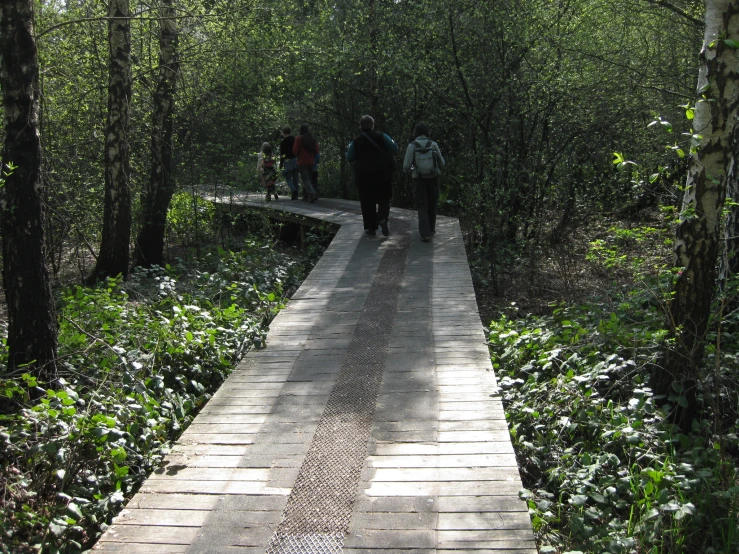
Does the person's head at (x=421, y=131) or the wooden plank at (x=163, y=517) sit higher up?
the person's head at (x=421, y=131)

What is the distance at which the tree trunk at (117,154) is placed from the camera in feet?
33.7

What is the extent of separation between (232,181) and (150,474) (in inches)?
372

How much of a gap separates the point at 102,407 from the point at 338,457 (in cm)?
161

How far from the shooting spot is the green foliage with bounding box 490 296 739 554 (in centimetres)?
397

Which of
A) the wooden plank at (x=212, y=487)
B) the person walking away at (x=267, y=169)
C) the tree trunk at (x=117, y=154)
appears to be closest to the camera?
the wooden plank at (x=212, y=487)

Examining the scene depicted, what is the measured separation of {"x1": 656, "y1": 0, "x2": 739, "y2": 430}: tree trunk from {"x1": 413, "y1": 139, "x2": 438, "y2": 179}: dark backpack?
5.63m

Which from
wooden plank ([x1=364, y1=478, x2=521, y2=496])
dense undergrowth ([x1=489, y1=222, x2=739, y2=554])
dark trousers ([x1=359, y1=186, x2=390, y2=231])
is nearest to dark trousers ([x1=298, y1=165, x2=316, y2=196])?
dark trousers ([x1=359, y1=186, x2=390, y2=231])

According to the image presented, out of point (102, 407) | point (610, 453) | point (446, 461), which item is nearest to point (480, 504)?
point (446, 461)

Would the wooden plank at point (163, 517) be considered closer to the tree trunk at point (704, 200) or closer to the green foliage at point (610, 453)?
the green foliage at point (610, 453)

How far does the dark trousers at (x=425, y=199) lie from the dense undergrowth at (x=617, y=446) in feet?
14.6

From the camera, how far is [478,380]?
567 centimetres

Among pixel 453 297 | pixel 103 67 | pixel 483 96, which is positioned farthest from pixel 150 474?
pixel 483 96

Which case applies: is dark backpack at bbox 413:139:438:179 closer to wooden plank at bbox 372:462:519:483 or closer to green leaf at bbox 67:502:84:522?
wooden plank at bbox 372:462:519:483

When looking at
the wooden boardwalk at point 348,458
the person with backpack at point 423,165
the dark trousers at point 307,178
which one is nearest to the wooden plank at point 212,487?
the wooden boardwalk at point 348,458
